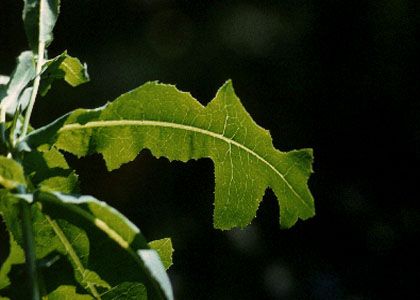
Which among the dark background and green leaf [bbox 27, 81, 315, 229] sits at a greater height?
green leaf [bbox 27, 81, 315, 229]

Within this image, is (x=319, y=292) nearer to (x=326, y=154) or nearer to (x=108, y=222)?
(x=326, y=154)

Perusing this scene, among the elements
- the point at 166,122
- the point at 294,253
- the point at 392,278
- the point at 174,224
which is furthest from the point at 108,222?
the point at 392,278

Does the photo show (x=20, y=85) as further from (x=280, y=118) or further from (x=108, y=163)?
(x=280, y=118)

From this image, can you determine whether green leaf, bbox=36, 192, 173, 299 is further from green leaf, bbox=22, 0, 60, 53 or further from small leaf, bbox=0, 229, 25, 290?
green leaf, bbox=22, 0, 60, 53

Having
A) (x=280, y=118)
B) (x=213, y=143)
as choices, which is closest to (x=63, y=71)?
(x=213, y=143)

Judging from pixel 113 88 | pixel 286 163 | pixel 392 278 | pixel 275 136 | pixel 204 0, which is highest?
pixel 286 163

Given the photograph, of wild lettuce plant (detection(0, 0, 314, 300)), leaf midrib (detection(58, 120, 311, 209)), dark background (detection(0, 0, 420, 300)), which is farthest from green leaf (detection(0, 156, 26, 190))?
dark background (detection(0, 0, 420, 300))
